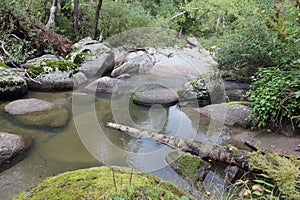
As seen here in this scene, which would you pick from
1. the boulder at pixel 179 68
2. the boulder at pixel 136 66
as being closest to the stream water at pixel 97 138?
the boulder at pixel 136 66

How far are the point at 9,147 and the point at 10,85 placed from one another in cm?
273

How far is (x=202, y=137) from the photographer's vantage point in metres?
4.36

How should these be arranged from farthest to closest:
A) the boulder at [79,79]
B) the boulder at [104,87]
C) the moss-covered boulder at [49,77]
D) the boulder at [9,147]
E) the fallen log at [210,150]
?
the boulder at [79,79] < the boulder at [104,87] < the moss-covered boulder at [49,77] < the fallen log at [210,150] < the boulder at [9,147]

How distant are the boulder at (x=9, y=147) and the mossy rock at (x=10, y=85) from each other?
7.54 feet

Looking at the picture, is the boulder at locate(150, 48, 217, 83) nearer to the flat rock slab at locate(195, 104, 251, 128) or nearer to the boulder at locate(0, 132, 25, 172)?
the flat rock slab at locate(195, 104, 251, 128)

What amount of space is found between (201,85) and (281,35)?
114 inches

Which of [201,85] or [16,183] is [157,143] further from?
[201,85]

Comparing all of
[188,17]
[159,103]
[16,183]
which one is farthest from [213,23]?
[16,183]

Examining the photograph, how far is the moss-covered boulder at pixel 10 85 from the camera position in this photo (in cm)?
535

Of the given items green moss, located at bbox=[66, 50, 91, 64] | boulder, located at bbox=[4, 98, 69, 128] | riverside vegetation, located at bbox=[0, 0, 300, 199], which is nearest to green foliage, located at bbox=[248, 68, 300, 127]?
riverside vegetation, located at bbox=[0, 0, 300, 199]

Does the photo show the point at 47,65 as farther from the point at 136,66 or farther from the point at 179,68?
the point at 179,68

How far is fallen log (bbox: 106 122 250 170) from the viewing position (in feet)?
10.6

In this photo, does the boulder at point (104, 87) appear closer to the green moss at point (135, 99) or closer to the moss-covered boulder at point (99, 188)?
the green moss at point (135, 99)

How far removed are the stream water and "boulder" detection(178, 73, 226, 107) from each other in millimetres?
565
